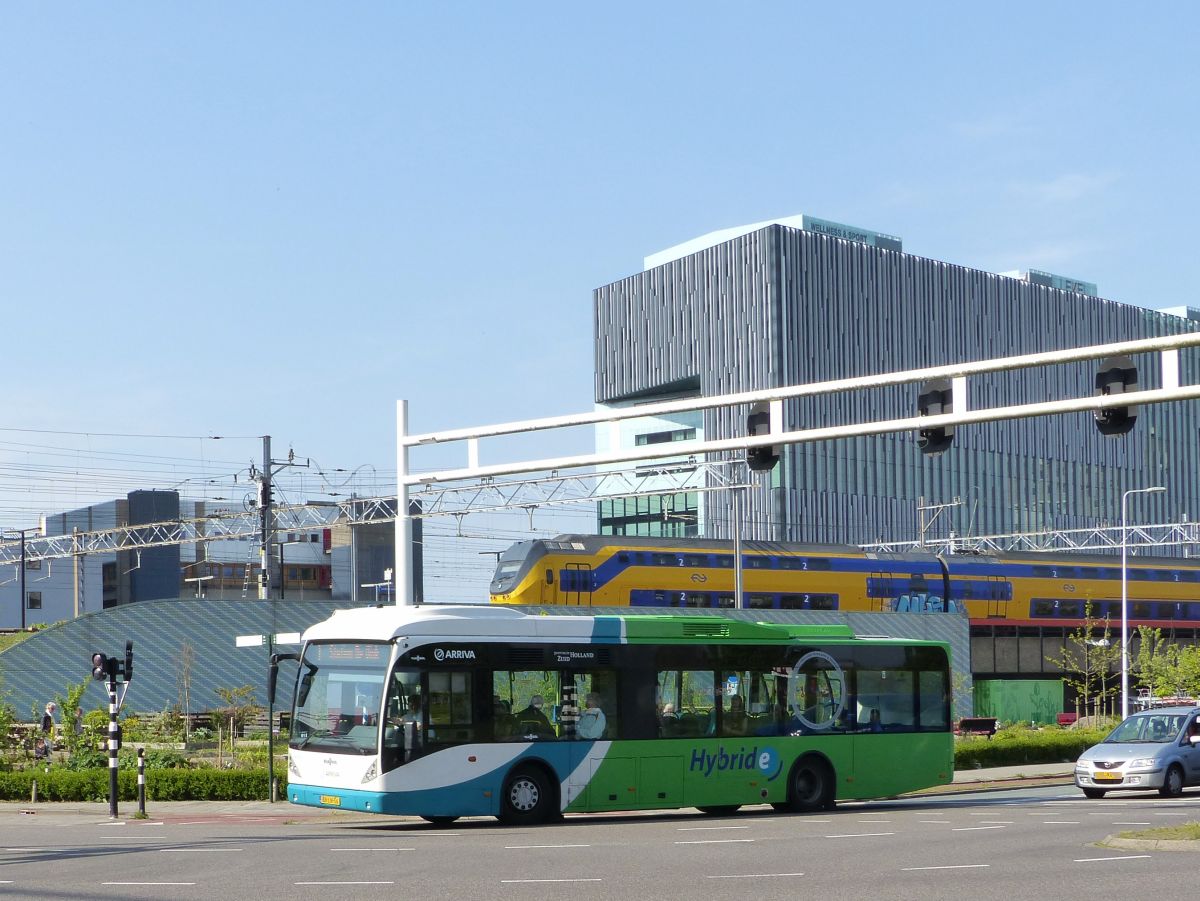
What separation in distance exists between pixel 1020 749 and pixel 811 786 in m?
15.2

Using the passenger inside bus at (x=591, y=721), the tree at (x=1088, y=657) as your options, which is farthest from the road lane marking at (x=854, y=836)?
the tree at (x=1088, y=657)

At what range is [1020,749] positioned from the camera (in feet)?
122

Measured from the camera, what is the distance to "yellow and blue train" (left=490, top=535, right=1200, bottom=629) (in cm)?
4781

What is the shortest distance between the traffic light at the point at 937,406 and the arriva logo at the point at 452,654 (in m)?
6.51

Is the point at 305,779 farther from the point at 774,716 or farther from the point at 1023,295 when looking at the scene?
the point at 1023,295

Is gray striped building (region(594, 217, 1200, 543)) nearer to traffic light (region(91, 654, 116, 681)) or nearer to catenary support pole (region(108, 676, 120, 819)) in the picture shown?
traffic light (region(91, 654, 116, 681))

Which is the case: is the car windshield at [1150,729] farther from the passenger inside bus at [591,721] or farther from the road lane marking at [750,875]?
the road lane marking at [750,875]

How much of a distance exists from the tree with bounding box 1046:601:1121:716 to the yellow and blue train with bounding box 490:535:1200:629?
716 mm

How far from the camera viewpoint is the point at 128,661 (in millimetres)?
25234

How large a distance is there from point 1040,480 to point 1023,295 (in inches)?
531

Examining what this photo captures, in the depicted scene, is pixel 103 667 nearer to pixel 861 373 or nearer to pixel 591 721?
pixel 591 721

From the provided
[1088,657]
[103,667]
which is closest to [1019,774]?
[103,667]

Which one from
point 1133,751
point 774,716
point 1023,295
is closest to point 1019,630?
point 1133,751

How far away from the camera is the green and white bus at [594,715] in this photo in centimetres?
2002
